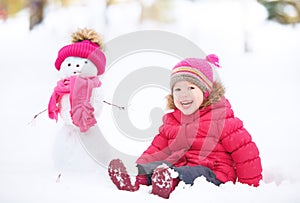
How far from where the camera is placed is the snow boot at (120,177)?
4.25 feet

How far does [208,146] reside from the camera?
1.40 metres

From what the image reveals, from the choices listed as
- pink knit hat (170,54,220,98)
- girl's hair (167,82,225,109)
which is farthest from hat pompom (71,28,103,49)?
girl's hair (167,82,225,109)

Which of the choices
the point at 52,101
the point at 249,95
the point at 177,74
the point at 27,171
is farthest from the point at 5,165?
the point at 249,95

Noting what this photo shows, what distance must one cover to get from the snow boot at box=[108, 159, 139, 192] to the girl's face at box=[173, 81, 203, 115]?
0.25m

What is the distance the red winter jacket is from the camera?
1.34 m

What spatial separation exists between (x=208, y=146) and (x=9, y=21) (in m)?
0.87

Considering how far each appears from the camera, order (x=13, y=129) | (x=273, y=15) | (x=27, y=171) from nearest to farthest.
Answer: (x=27, y=171) → (x=13, y=129) → (x=273, y=15)

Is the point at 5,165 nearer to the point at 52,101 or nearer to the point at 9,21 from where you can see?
the point at 52,101

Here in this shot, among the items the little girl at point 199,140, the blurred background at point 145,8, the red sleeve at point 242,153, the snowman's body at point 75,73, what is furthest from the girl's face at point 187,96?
the blurred background at point 145,8

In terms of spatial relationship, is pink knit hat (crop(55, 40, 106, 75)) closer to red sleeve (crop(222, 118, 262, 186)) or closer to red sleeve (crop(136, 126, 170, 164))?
red sleeve (crop(136, 126, 170, 164))

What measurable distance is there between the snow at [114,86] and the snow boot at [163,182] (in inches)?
2.0

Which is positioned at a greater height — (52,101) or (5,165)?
(52,101)

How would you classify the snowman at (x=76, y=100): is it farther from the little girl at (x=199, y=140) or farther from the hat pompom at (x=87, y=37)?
the little girl at (x=199, y=140)

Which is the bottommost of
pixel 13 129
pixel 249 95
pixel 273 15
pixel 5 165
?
pixel 5 165
